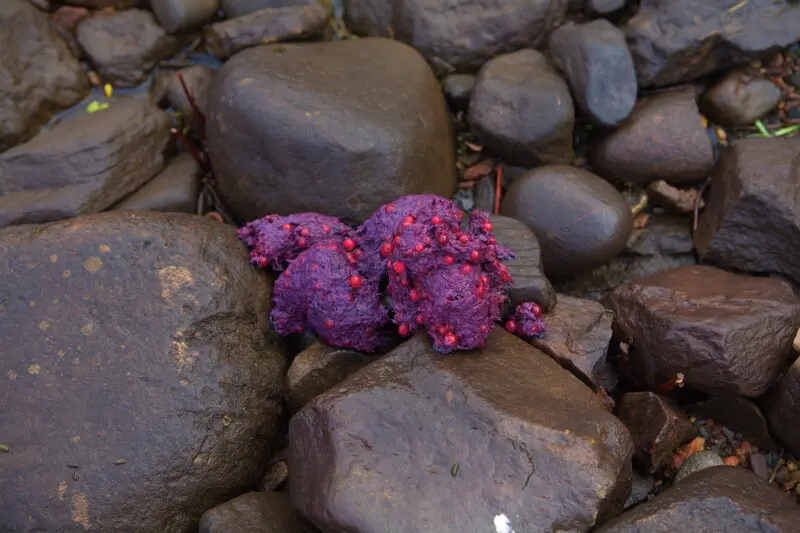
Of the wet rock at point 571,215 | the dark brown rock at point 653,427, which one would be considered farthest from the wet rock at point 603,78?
the dark brown rock at point 653,427

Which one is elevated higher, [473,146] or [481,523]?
[473,146]

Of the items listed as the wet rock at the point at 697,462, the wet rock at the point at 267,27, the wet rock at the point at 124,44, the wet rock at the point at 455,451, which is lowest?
the wet rock at the point at 697,462

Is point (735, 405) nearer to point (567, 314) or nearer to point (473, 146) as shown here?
point (567, 314)

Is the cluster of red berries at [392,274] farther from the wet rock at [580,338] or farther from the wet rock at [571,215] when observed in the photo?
the wet rock at [571,215]

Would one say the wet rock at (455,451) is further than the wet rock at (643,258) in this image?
No

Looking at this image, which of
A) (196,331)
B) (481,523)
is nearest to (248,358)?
(196,331)

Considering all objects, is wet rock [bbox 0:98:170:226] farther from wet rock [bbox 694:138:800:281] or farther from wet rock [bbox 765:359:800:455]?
wet rock [bbox 765:359:800:455]
